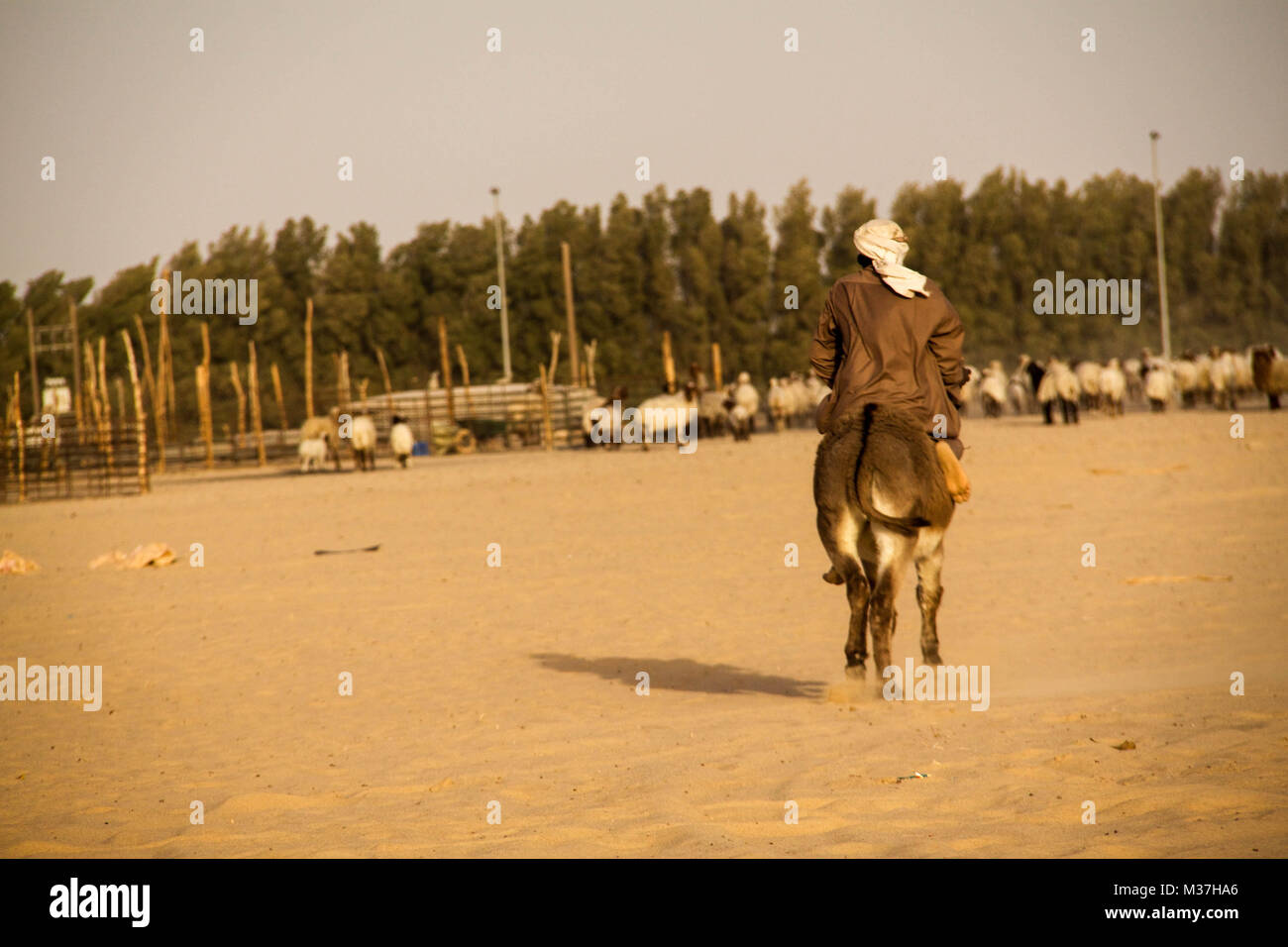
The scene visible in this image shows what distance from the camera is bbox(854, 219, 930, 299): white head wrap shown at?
7.28 meters

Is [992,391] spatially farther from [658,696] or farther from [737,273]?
[658,696]

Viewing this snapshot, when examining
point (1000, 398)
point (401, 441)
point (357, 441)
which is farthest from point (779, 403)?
point (357, 441)

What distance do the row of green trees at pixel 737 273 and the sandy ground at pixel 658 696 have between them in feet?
183

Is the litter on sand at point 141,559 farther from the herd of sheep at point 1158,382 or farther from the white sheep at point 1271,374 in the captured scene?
the white sheep at point 1271,374

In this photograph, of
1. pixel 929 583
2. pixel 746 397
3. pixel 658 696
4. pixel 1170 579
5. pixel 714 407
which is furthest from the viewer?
pixel 714 407

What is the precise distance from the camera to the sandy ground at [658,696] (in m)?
5.42

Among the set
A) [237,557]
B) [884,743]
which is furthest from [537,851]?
[237,557]

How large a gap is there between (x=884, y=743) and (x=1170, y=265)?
7733 cm

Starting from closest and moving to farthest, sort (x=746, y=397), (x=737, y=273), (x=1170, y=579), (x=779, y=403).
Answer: (x=1170, y=579)
(x=746, y=397)
(x=779, y=403)
(x=737, y=273)

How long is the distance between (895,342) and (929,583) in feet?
4.14

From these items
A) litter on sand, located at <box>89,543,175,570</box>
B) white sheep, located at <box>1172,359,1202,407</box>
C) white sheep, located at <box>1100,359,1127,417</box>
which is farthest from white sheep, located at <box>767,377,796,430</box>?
litter on sand, located at <box>89,543,175,570</box>

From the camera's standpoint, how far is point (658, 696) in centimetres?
836

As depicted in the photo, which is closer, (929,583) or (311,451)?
(929,583)

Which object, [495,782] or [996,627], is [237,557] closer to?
[996,627]
